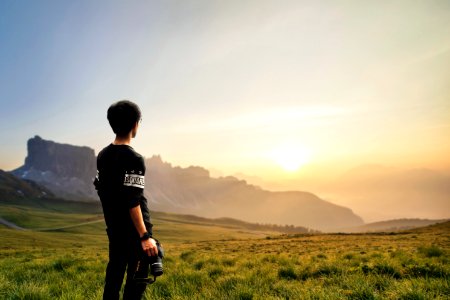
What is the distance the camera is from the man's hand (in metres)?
0.05

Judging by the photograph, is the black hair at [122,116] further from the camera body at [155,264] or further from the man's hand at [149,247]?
the camera body at [155,264]

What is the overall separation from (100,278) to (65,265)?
336cm

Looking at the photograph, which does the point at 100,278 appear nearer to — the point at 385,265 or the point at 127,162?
the point at 127,162

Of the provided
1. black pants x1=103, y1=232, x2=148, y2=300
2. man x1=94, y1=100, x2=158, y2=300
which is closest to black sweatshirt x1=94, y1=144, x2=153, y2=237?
man x1=94, y1=100, x2=158, y2=300

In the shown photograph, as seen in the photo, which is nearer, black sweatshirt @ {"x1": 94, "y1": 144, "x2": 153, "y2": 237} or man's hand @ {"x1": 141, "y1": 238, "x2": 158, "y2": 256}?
man's hand @ {"x1": 141, "y1": 238, "x2": 158, "y2": 256}

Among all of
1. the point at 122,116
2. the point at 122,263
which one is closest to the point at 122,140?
the point at 122,116

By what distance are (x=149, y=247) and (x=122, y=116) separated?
196 cm

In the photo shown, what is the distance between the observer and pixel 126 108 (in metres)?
4.93

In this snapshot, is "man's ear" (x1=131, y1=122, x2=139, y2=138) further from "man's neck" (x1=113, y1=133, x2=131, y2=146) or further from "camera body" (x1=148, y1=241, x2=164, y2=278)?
"camera body" (x1=148, y1=241, x2=164, y2=278)

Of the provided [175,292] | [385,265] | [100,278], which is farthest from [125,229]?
[385,265]

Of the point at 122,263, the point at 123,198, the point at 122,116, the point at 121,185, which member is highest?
the point at 122,116

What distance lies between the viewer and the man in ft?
15.2

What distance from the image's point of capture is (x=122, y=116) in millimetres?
4906

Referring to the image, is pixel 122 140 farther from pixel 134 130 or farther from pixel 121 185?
pixel 121 185
